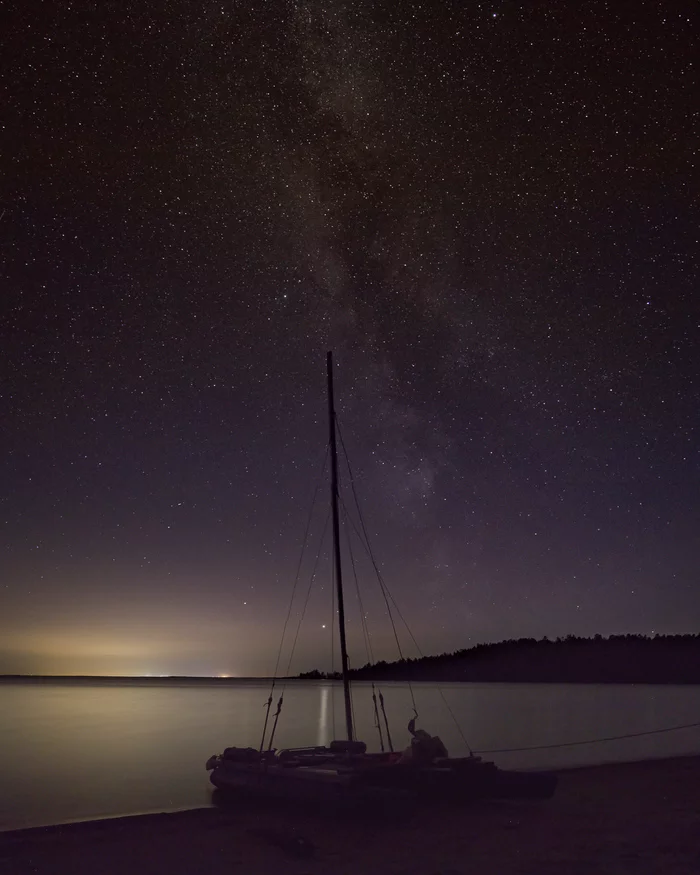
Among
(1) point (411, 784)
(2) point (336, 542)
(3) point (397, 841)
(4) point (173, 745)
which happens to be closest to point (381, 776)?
(1) point (411, 784)

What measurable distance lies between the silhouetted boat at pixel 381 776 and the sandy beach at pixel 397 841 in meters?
0.41

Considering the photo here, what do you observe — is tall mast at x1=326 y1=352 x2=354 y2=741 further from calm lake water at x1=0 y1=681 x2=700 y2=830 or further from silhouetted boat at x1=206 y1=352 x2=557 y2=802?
calm lake water at x1=0 y1=681 x2=700 y2=830

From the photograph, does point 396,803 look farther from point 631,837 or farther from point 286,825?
point 631,837

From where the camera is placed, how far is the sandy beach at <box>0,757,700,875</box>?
13164mm

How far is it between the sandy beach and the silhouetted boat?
0.41 metres

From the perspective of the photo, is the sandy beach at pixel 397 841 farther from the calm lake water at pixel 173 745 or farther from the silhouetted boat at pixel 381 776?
the calm lake water at pixel 173 745

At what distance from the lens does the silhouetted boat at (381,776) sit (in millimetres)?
18031

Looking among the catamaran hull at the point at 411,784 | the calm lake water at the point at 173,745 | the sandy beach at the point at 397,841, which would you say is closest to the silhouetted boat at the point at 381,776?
A: the catamaran hull at the point at 411,784

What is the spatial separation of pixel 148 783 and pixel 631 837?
25552mm

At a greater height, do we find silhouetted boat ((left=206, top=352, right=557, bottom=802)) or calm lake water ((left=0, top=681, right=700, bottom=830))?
silhouetted boat ((left=206, top=352, right=557, bottom=802))

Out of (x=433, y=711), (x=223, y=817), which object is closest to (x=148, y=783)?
(x=223, y=817)

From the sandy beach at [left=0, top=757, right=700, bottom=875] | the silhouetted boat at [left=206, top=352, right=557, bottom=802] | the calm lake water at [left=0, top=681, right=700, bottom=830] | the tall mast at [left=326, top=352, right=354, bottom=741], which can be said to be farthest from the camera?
→ the calm lake water at [left=0, top=681, right=700, bottom=830]

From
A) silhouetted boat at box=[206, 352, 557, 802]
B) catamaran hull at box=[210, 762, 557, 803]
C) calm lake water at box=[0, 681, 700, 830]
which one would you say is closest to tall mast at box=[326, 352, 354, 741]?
silhouetted boat at box=[206, 352, 557, 802]

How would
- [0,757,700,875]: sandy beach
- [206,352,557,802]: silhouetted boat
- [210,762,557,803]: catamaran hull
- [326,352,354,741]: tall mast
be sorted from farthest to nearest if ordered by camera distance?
[326,352,354,741]: tall mast, [206,352,557,802]: silhouetted boat, [210,762,557,803]: catamaran hull, [0,757,700,875]: sandy beach
